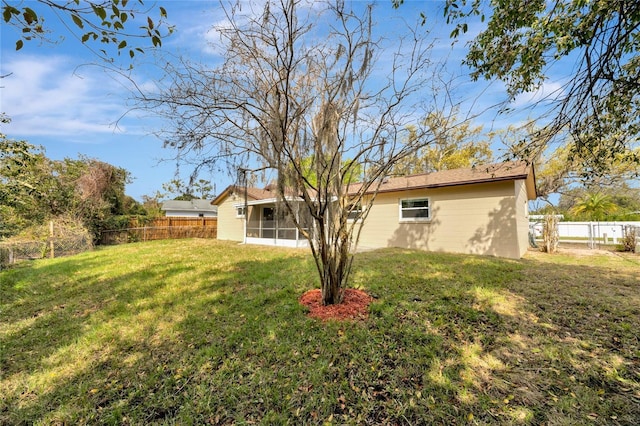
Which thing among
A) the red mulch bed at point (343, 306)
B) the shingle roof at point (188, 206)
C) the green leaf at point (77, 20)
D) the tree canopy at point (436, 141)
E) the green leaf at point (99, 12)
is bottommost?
the red mulch bed at point (343, 306)

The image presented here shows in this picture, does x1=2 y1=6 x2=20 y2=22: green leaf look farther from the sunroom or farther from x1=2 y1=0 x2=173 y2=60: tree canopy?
the sunroom

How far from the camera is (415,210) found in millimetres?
10609

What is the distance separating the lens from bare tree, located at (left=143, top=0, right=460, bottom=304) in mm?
3191

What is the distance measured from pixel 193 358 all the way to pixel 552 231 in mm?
12181

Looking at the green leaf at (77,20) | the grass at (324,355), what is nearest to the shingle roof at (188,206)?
the grass at (324,355)

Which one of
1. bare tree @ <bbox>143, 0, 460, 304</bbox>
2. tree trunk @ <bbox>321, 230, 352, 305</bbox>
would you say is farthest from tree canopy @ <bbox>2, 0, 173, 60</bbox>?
tree trunk @ <bbox>321, 230, 352, 305</bbox>

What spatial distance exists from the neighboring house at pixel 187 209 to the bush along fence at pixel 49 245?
18.4m

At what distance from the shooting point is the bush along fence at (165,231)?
15.3 m

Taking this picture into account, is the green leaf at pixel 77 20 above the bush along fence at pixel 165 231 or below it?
above

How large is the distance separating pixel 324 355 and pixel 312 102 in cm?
315

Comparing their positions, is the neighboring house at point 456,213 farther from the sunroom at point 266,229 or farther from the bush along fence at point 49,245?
the bush along fence at point 49,245

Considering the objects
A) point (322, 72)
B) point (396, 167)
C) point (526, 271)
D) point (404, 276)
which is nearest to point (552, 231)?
point (526, 271)

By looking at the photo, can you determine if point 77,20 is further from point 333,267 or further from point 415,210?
point 415,210

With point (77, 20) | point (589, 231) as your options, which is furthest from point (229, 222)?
point (589, 231)
